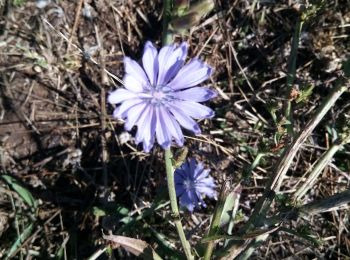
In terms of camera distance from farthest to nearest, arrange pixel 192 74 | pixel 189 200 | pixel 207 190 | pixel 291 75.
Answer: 1. pixel 207 190
2. pixel 189 200
3. pixel 291 75
4. pixel 192 74

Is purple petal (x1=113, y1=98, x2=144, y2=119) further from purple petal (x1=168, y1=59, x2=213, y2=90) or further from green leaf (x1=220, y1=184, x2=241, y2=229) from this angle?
green leaf (x1=220, y1=184, x2=241, y2=229)

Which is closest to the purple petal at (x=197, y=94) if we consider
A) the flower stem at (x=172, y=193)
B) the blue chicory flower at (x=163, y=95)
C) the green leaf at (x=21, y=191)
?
the blue chicory flower at (x=163, y=95)

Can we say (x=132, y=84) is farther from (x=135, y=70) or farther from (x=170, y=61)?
(x=170, y=61)

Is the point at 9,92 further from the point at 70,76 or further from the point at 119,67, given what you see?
the point at 119,67

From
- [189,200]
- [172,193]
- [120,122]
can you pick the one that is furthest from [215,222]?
[120,122]

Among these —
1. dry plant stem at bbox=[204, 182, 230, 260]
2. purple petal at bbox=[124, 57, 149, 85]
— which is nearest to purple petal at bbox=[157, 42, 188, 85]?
purple petal at bbox=[124, 57, 149, 85]

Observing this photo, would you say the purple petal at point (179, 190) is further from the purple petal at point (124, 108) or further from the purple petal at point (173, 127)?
the purple petal at point (124, 108)
